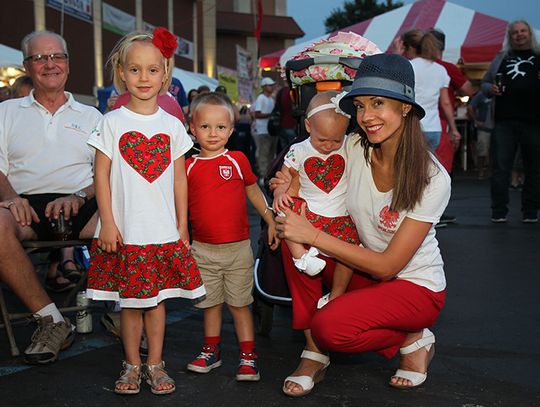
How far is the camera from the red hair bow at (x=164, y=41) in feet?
10.8

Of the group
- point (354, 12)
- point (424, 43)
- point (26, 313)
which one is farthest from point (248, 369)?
point (354, 12)

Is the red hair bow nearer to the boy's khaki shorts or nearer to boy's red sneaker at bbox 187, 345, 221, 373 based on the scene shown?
the boy's khaki shorts

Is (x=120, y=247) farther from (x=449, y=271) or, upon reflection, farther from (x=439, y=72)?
(x=439, y=72)

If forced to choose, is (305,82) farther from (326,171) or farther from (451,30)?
(451,30)

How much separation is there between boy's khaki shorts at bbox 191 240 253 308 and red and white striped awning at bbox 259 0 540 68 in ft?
34.3

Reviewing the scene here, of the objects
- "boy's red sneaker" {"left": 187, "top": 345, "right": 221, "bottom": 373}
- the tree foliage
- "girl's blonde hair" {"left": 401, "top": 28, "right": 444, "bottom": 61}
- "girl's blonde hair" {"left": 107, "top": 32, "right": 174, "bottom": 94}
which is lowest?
"boy's red sneaker" {"left": 187, "top": 345, "right": 221, "bottom": 373}

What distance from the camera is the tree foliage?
57156mm

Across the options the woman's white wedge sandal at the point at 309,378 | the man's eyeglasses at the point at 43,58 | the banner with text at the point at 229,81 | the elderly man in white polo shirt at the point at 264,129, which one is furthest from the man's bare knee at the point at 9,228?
the banner with text at the point at 229,81

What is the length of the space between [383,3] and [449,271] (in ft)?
180

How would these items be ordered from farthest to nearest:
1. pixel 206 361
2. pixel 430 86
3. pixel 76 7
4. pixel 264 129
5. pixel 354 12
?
1. pixel 354 12
2. pixel 76 7
3. pixel 264 129
4. pixel 430 86
5. pixel 206 361

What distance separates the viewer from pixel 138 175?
323 centimetres

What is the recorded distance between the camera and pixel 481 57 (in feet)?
45.4

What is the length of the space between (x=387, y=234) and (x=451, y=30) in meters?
12.2

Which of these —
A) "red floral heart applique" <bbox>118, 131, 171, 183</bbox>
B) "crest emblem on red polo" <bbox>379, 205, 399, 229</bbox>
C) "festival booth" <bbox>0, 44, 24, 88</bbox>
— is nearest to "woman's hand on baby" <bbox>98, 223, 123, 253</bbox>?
"red floral heart applique" <bbox>118, 131, 171, 183</bbox>
